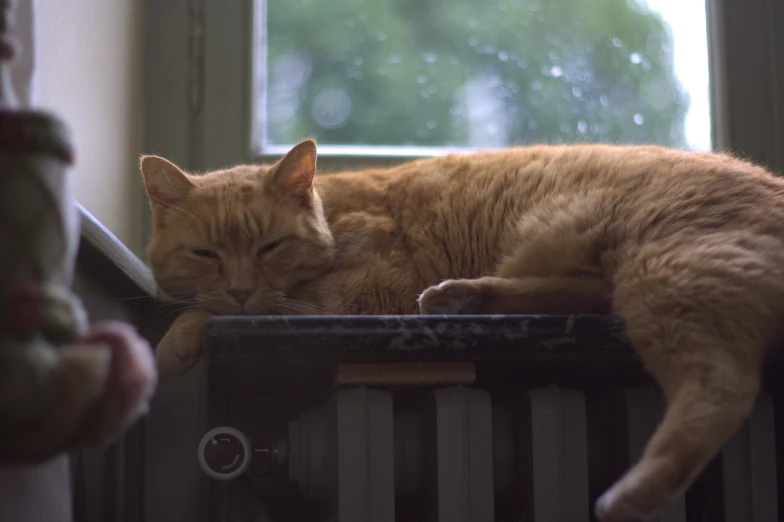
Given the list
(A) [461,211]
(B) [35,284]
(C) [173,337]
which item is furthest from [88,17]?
(B) [35,284]

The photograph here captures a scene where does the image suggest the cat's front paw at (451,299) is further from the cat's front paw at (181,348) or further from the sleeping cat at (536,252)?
the cat's front paw at (181,348)

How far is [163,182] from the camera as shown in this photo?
143 centimetres

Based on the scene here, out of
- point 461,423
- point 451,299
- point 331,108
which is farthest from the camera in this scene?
point 331,108

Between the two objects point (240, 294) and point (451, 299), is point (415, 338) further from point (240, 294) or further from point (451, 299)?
point (240, 294)

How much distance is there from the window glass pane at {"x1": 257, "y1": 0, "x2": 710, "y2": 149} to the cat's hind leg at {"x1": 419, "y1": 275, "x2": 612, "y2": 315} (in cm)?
80

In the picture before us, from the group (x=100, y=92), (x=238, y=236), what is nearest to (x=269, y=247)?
(x=238, y=236)

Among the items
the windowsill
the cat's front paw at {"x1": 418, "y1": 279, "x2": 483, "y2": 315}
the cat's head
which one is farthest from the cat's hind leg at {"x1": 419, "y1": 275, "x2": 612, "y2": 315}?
the windowsill

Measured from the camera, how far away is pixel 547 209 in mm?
1332

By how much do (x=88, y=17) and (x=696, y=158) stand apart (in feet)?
3.93

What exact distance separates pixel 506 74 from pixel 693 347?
120 centimetres

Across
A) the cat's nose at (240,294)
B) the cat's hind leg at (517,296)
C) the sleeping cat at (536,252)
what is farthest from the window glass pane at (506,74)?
the cat's hind leg at (517,296)

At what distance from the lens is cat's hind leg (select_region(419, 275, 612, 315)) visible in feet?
3.95

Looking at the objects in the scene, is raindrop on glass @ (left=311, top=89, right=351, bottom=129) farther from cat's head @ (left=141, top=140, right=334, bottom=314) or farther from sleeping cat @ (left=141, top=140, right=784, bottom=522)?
cat's head @ (left=141, top=140, right=334, bottom=314)

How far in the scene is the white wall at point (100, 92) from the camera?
4.25 ft
